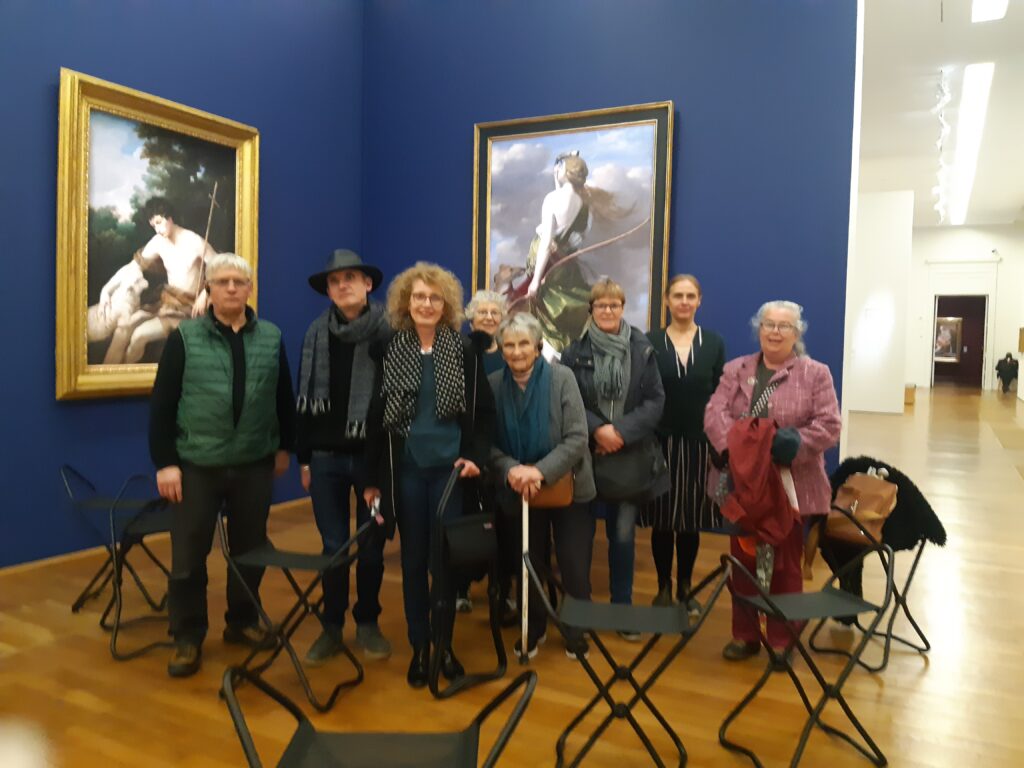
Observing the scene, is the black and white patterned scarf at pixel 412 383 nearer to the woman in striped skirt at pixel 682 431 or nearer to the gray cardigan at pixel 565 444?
the gray cardigan at pixel 565 444

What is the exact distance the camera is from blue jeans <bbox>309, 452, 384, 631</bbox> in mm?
3039

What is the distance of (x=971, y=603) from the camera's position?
3902 millimetres

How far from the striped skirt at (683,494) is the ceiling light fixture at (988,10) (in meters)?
4.88

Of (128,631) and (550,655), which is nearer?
(550,655)

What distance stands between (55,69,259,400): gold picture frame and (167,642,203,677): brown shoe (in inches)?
75.3

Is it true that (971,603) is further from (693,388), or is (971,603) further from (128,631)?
(128,631)

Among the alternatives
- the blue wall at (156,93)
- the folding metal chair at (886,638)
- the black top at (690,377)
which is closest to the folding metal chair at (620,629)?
the folding metal chair at (886,638)

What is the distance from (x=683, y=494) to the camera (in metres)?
3.68

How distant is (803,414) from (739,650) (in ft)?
3.30

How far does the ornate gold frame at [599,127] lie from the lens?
5.09 meters

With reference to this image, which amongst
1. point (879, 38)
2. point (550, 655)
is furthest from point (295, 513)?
point (879, 38)

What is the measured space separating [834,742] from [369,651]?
67.4 inches

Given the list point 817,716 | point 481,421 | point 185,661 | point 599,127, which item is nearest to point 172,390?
point 185,661

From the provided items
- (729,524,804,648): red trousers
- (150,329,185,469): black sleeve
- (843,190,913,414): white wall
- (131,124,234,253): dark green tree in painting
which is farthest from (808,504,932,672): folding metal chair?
(843,190,913,414): white wall
